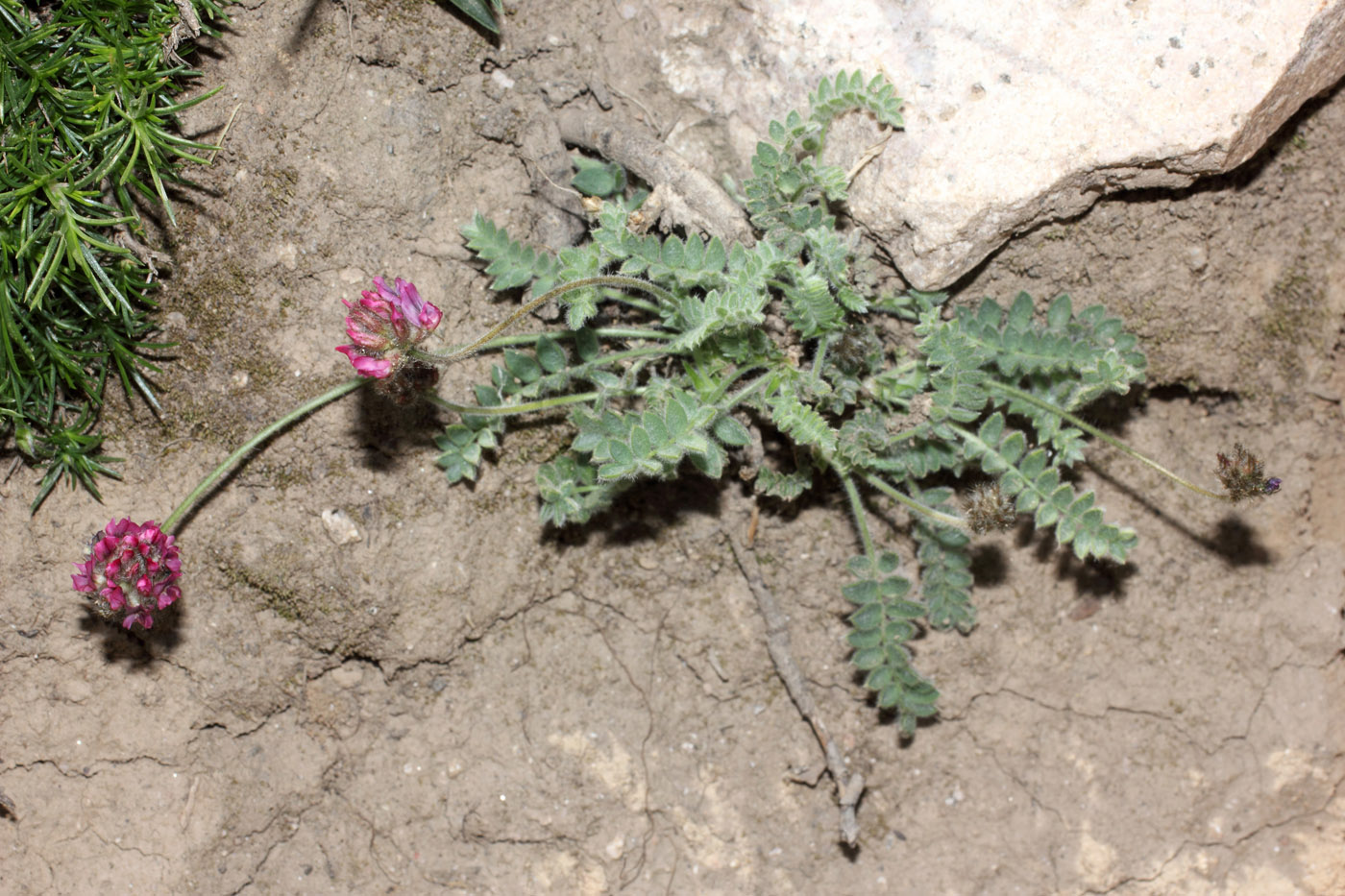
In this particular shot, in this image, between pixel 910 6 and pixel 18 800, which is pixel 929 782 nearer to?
pixel 910 6

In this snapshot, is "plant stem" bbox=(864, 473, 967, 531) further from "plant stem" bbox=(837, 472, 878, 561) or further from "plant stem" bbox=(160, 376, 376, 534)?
"plant stem" bbox=(160, 376, 376, 534)

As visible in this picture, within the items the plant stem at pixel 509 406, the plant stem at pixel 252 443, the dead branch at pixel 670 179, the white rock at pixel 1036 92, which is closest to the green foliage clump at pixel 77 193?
the plant stem at pixel 252 443

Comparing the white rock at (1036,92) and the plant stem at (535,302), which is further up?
the white rock at (1036,92)

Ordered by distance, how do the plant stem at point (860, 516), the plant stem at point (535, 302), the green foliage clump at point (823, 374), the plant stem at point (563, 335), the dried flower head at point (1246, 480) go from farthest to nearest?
1. the plant stem at point (860, 516)
2. the plant stem at point (563, 335)
3. the green foliage clump at point (823, 374)
4. the dried flower head at point (1246, 480)
5. the plant stem at point (535, 302)

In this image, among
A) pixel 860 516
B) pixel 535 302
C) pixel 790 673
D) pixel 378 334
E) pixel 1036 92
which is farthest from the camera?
pixel 790 673

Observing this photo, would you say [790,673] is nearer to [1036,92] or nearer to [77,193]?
[1036,92]

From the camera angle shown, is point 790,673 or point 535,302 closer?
point 535,302

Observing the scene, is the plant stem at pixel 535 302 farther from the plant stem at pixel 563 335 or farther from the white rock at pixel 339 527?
the white rock at pixel 339 527

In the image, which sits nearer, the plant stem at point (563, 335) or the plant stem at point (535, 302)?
the plant stem at point (535, 302)

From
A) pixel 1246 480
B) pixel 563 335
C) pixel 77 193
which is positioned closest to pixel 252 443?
pixel 77 193
